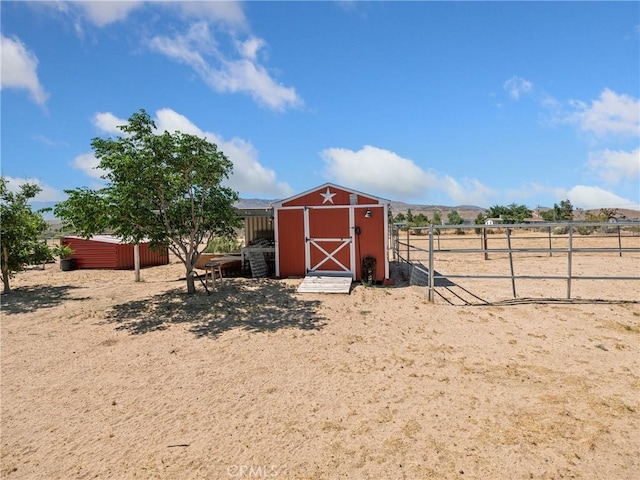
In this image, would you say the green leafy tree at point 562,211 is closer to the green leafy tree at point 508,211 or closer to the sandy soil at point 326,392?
the green leafy tree at point 508,211

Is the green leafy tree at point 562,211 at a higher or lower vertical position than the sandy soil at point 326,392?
higher

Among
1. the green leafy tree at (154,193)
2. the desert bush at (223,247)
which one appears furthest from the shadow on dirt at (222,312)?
the desert bush at (223,247)

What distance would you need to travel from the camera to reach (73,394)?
13.9ft

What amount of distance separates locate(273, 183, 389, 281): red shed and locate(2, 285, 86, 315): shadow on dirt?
621 cm

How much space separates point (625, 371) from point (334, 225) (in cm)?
767

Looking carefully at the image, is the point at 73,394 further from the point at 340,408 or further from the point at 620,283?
the point at 620,283

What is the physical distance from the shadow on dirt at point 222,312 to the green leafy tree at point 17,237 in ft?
14.8

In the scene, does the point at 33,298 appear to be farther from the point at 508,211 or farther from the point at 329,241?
the point at 508,211

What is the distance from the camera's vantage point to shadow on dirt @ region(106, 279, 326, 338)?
6793 millimetres

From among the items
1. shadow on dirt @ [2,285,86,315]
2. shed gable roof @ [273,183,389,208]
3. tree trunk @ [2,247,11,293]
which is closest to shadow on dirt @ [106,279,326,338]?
shadow on dirt @ [2,285,86,315]

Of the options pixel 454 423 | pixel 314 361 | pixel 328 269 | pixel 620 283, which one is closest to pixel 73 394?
pixel 314 361

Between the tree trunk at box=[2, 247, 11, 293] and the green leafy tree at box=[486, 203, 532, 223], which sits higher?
the green leafy tree at box=[486, 203, 532, 223]

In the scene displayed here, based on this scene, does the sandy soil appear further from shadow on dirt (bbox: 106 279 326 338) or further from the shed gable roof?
the shed gable roof

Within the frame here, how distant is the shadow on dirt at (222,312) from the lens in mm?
6793
